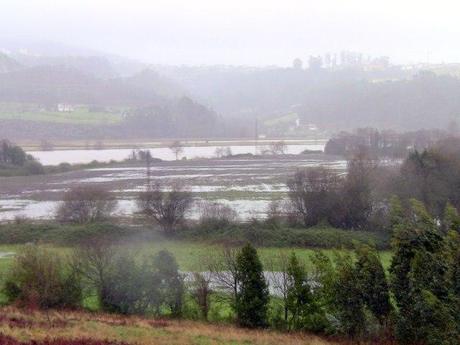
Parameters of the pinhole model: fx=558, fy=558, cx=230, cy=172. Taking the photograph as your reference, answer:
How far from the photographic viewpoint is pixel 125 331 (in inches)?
652

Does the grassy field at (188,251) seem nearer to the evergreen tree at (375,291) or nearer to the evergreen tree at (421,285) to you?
the evergreen tree at (375,291)

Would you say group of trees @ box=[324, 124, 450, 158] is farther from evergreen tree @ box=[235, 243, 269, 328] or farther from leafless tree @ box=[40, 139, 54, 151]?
evergreen tree @ box=[235, 243, 269, 328]

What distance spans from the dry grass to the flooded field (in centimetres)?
1786

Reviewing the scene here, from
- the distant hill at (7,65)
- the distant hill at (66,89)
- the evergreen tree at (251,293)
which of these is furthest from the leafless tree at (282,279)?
the distant hill at (7,65)

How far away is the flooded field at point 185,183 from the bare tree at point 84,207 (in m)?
1.68

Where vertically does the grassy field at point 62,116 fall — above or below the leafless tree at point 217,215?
above

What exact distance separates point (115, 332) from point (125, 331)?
37cm

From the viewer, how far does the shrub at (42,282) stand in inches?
769

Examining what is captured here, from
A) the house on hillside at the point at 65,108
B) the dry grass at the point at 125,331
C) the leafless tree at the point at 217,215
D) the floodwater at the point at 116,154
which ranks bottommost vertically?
the dry grass at the point at 125,331

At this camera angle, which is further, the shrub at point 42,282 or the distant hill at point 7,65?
the distant hill at point 7,65

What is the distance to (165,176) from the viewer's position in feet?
181

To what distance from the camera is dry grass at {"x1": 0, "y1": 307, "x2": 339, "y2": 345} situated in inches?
599

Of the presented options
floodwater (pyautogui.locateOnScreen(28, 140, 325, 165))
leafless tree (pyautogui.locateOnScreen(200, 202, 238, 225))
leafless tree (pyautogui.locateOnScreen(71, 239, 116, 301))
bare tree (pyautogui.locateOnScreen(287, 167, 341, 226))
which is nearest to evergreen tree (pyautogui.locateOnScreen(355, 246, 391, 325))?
leafless tree (pyautogui.locateOnScreen(71, 239, 116, 301))

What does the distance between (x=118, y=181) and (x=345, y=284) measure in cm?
3632
